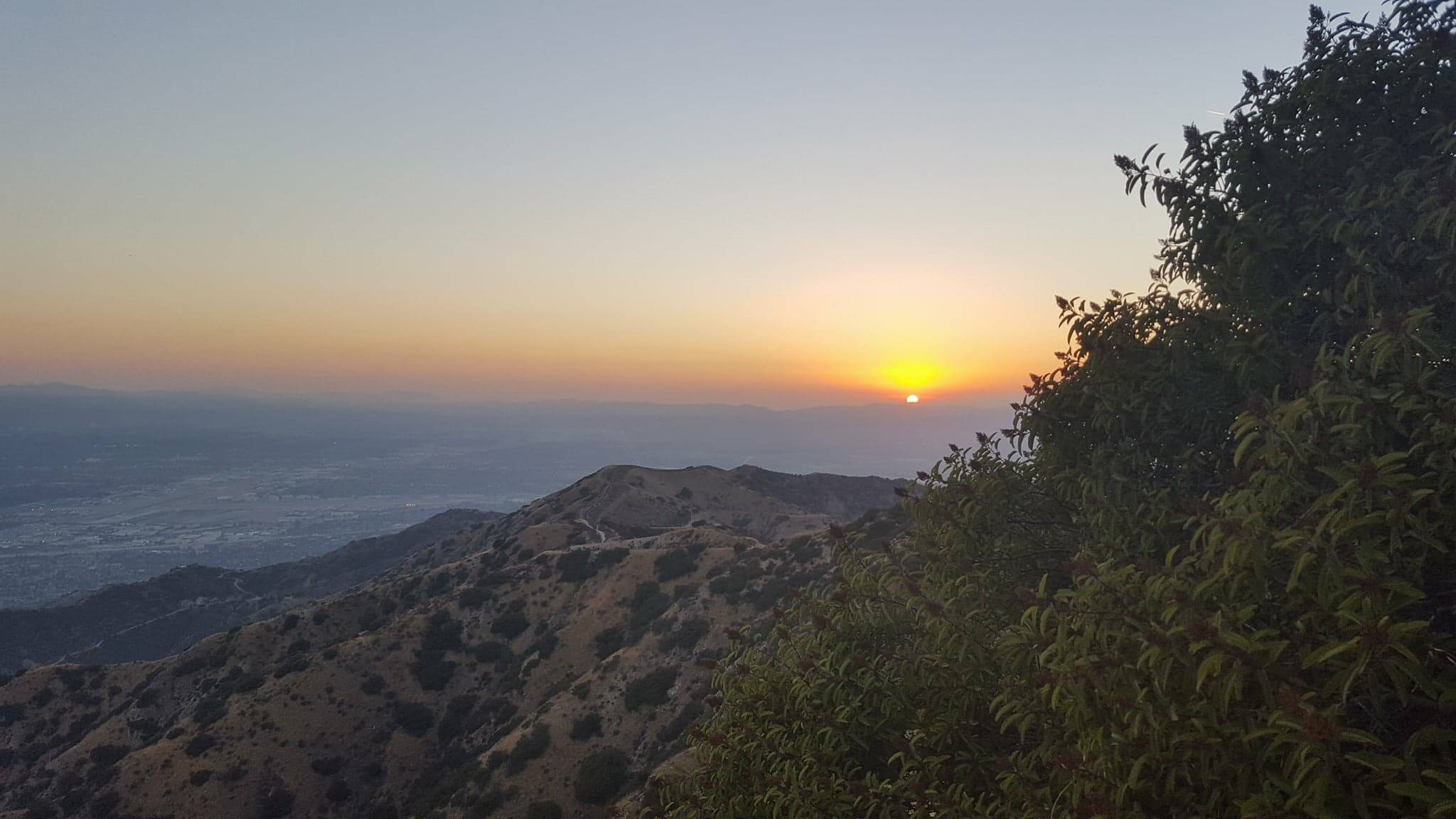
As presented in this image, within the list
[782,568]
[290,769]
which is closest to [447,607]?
[290,769]

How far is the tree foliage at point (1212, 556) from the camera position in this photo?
4652 millimetres

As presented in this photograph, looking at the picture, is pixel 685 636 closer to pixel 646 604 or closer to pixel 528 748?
pixel 646 604

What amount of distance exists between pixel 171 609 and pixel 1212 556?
16100 cm

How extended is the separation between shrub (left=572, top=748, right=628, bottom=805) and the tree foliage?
82.2ft

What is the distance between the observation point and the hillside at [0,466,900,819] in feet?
123

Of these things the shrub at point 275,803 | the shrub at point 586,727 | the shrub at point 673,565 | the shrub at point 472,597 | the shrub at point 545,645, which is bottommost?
the shrub at point 275,803

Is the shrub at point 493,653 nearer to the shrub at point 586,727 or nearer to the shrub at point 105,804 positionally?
the shrub at point 586,727

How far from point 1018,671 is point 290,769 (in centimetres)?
4837

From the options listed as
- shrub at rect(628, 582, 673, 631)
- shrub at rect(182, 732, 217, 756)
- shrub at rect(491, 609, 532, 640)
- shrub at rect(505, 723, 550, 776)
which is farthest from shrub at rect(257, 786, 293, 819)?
shrub at rect(628, 582, 673, 631)

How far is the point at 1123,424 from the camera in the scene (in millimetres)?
8094

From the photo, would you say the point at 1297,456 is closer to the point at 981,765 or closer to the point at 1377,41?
the point at 981,765

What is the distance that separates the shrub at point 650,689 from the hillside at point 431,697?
14 centimetres

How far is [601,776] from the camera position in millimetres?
33062

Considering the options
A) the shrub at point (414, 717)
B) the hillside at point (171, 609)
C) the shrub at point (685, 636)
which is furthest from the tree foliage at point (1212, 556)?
the hillside at point (171, 609)
